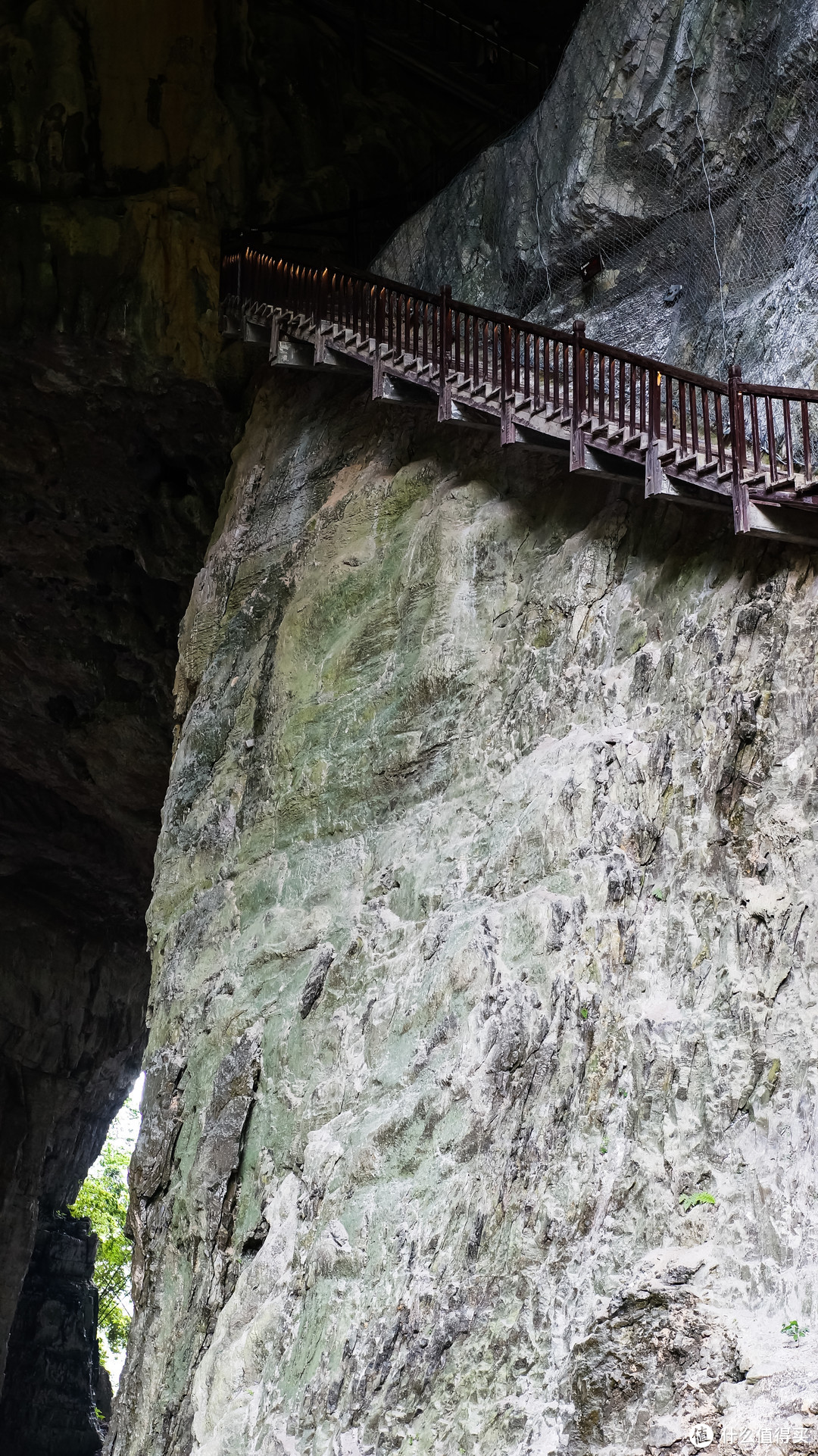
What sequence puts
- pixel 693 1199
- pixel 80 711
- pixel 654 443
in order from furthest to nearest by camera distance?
pixel 80 711, pixel 654 443, pixel 693 1199

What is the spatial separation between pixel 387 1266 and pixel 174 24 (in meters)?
16.7

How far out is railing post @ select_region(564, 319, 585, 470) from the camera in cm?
1301

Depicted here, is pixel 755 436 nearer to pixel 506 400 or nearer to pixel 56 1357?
pixel 506 400

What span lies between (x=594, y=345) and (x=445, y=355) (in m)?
2.23

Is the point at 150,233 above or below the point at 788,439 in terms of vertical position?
above

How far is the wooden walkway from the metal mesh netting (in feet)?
2.09

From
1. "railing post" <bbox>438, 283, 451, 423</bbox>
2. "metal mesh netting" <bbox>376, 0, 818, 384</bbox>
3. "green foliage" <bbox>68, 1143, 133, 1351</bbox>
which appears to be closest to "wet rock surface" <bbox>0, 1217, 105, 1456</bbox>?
"green foliage" <bbox>68, 1143, 133, 1351</bbox>

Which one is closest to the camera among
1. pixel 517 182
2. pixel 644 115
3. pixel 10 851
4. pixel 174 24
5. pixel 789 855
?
pixel 789 855

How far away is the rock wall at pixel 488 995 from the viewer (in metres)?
10.5

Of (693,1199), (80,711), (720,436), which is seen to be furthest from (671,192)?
(80,711)

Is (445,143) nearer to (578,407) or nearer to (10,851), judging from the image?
(578,407)

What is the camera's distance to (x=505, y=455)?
1526 cm

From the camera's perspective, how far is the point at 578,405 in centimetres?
1306

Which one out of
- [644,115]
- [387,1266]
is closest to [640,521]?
[644,115]
